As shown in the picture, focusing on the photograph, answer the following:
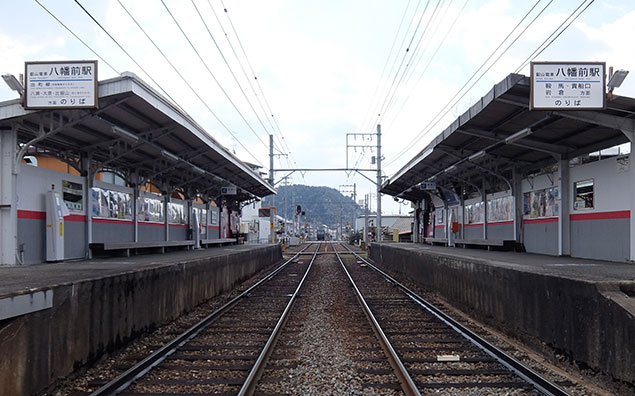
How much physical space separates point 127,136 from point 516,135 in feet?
32.5

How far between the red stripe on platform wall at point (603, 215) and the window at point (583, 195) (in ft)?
0.69

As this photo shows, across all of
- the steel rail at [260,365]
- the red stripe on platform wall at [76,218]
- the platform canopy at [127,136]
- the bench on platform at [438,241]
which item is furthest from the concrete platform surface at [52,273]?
the bench on platform at [438,241]

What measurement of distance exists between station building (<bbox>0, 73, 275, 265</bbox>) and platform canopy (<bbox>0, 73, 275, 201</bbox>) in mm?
26

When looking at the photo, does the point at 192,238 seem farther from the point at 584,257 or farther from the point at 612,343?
the point at 612,343

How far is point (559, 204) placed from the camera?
14000 mm

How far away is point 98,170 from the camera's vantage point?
48.8 ft

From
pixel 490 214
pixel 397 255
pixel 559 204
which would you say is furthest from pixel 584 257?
pixel 397 255

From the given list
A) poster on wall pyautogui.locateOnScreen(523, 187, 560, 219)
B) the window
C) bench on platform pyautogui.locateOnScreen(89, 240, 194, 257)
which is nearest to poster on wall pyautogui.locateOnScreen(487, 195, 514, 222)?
poster on wall pyautogui.locateOnScreen(523, 187, 560, 219)

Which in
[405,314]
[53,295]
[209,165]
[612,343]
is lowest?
[405,314]

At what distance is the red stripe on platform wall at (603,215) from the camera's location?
1126 centimetres

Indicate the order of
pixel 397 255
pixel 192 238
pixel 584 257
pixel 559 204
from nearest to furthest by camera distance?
pixel 584 257 < pixel 559 204 < pixel 397 255 < pixel 192 238

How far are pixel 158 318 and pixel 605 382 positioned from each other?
721 cm

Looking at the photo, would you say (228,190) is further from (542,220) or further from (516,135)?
(516,135)

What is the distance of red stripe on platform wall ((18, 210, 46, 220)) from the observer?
11434 millimetres
